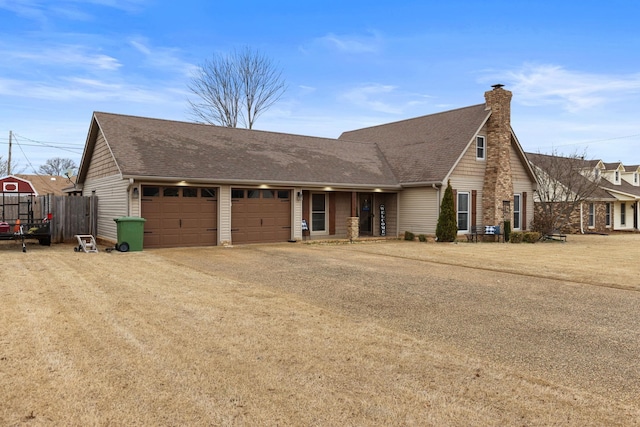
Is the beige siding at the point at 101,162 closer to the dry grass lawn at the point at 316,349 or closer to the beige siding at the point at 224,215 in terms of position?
the beige siding at the point at 224,215

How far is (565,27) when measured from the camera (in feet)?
60.6

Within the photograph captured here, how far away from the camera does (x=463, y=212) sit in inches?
806

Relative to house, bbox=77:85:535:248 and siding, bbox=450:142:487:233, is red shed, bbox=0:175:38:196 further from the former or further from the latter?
siding, bbox=450:142:487:233

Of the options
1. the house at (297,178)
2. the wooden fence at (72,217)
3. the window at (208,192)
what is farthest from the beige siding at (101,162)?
the window at (208,192)

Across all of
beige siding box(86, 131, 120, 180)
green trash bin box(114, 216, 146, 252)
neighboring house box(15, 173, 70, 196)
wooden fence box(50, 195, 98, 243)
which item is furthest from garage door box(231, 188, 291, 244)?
neighboring house box(15, 173, 70, 196)

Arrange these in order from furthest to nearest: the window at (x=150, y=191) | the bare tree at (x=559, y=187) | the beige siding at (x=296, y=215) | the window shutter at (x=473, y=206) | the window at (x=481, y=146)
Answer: the bare tree at (x=559, y=187)
the window at (x=481, y=146)
the window shutter at (x=473, y=206)
the beige siding at (x=296, y=215)
the window at (x=150, y=191)

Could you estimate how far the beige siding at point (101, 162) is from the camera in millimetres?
16531

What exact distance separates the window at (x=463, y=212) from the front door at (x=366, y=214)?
14.1 ft

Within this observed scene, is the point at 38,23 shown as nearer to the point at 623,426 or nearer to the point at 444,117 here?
the point at 444,117

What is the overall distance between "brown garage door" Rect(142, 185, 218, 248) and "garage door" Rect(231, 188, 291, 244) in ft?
2.88

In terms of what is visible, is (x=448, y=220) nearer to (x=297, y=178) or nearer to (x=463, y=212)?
(x=463, y=212)

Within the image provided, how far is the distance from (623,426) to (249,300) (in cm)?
531

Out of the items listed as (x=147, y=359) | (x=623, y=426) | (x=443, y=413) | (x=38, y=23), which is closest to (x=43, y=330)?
(x=147, y=359)

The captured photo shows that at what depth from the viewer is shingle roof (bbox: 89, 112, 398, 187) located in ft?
52.0
